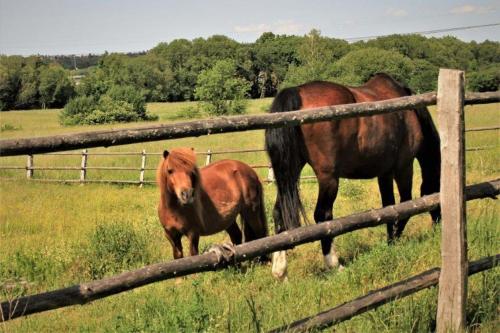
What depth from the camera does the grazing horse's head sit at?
5.36m

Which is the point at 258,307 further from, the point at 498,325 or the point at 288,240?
the point at 498,325

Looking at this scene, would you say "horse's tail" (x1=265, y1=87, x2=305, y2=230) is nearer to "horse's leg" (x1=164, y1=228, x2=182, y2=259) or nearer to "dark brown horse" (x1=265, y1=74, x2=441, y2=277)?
"dark brown horse" (x1=265, y1=74, x2=441, y2=277)

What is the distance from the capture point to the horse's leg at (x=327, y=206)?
556cm

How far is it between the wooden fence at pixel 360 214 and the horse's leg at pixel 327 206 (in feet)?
6.54

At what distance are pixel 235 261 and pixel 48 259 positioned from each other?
4842mm

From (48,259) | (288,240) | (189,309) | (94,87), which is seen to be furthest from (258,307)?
(94,87)

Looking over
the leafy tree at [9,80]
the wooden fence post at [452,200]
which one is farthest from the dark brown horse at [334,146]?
the leafy tree at [9,80]

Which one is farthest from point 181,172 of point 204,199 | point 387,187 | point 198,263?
point 387,187

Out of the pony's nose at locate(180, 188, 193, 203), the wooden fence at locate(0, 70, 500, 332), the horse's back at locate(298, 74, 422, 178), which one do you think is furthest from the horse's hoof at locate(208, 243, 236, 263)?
the horse's back at locate(298, 74, 422, 178)

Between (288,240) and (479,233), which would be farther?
(479,233)

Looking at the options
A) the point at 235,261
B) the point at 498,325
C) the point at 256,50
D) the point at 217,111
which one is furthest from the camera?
the point at 256,50

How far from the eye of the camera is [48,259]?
6.76m

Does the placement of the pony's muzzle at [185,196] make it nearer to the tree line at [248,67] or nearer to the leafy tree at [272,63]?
the tree line at [248,67]

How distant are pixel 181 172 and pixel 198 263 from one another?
294 centimetres
